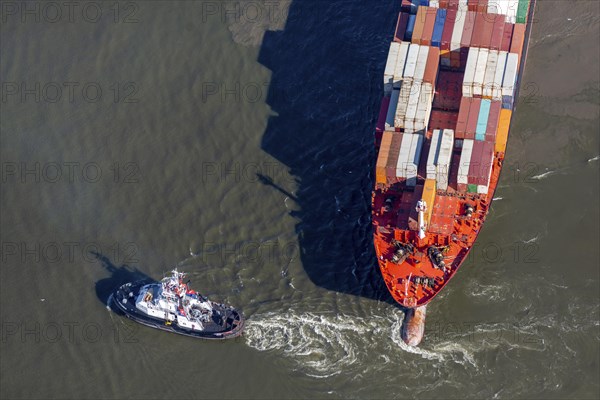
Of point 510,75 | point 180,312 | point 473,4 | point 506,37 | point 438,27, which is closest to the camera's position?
point 180,312

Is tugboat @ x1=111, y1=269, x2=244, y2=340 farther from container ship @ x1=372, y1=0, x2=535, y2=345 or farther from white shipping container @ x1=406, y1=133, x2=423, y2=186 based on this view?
white shipping container @ x1=406, y1=133, x2=423, y2=186

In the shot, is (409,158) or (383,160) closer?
(409,158)

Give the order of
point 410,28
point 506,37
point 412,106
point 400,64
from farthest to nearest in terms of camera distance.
Answer: point 410,28 < point 506,37 < point 400,64 < point 412,106

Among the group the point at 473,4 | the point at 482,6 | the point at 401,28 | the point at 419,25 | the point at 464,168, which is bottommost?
the point at 464,168

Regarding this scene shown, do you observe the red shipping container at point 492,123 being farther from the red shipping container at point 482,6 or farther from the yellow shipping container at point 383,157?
the red shipping container at point 482,6

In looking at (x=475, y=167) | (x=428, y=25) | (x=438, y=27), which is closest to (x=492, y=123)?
(x=475, y=167)

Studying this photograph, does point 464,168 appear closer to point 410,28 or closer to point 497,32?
point 497,32

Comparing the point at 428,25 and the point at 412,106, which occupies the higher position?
the point at 428,25

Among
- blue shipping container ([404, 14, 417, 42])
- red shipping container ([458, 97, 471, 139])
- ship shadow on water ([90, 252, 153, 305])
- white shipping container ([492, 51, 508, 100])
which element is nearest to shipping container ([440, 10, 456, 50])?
blue shipping container ([404, 14, 417, 42])
